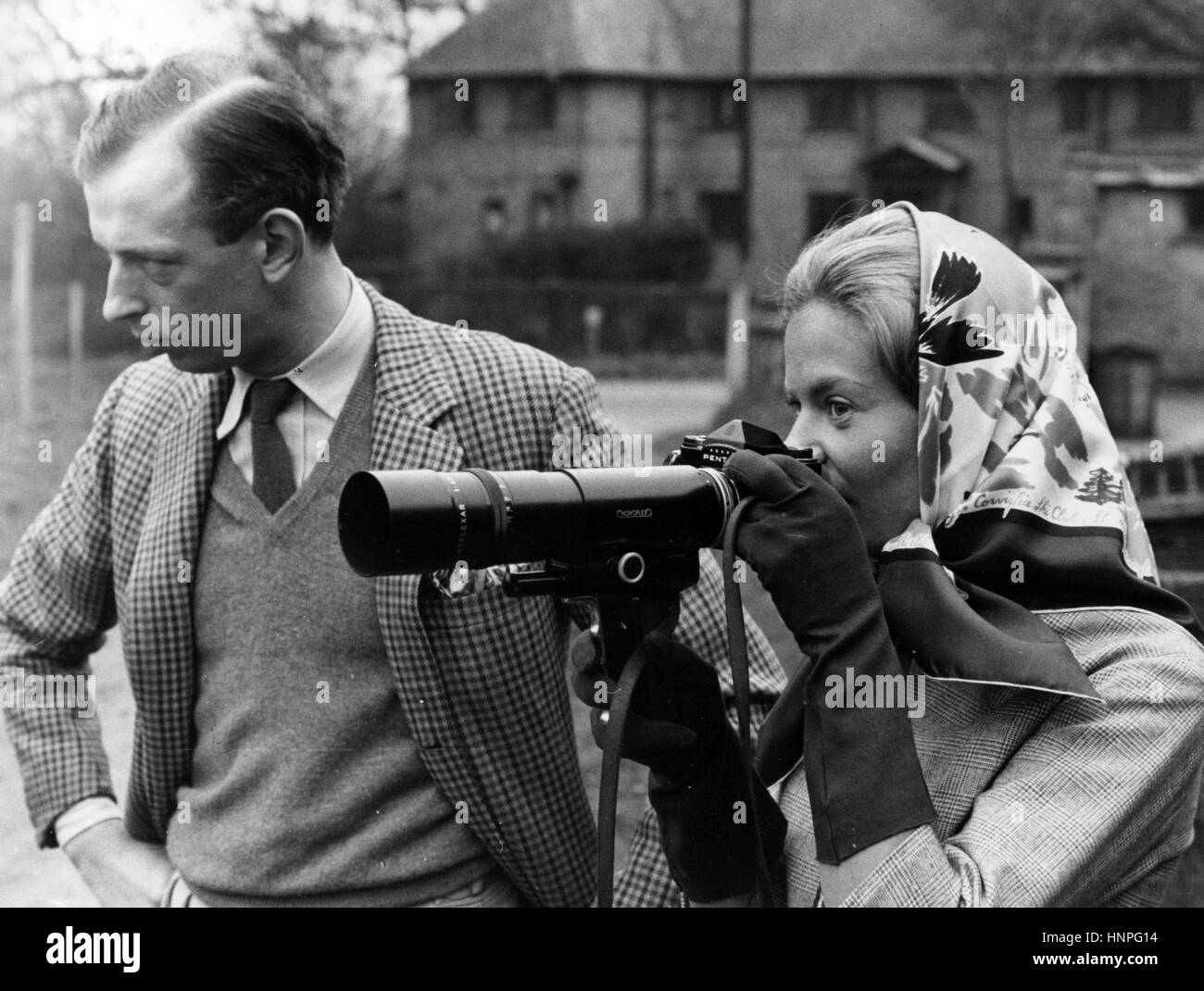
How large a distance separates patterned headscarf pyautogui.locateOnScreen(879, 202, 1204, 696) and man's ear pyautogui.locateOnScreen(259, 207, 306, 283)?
753 mm

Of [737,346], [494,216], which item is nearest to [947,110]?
[737,346]

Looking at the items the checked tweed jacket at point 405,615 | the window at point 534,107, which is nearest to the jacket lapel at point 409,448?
the checked tweed jacket at point 405,615

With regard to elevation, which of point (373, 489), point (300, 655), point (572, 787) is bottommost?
point (572, 787)

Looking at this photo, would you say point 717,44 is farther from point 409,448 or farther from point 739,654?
point 739,654

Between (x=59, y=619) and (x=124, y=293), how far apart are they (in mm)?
440

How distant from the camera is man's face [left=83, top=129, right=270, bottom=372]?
5.48 ft

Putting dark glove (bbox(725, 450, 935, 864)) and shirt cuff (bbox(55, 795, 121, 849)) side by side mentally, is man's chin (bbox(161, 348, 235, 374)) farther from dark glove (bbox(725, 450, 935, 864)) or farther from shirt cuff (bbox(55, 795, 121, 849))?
dark glove (bbox(725, 450, 935, 864))

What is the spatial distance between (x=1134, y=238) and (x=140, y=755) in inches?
237

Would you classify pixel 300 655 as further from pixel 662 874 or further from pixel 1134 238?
pixel 1134 238

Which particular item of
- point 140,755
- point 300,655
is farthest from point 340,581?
point 140,755

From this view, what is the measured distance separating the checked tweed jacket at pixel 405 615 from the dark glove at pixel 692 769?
28cm

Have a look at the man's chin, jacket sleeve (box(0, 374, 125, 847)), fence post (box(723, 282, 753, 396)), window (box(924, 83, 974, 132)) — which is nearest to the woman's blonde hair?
the man's chin
